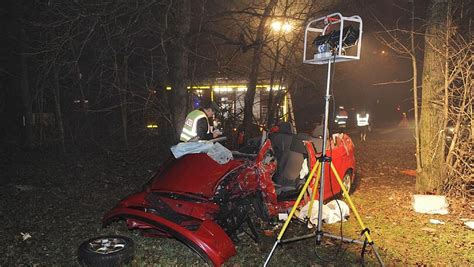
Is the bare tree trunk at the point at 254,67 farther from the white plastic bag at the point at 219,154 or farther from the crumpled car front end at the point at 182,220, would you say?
the crumpled car front end at the point at 182,220

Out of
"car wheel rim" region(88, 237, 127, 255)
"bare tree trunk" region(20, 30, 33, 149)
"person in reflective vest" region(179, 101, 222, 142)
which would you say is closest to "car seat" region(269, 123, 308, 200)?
"person in reflective vest" region(179, 101, 222, 142)

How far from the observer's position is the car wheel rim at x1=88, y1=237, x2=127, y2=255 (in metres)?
4.98

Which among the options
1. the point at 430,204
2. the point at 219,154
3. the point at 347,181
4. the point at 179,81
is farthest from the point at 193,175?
the point at 179,81

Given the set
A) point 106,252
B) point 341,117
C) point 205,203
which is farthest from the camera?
point 341,117

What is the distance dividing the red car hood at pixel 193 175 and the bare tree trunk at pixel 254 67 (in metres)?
6.05

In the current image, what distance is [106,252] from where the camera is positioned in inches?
190

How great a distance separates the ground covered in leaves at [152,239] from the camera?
210 inches

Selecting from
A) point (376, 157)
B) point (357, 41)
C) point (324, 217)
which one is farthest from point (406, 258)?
point (376, 157)

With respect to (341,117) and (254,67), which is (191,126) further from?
(341,117)

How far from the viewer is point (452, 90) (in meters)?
7.63

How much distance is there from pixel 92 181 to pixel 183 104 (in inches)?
115

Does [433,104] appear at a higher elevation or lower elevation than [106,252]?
→ higher

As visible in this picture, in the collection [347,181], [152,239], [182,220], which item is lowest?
[152,239]

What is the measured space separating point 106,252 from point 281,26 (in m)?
8.33
